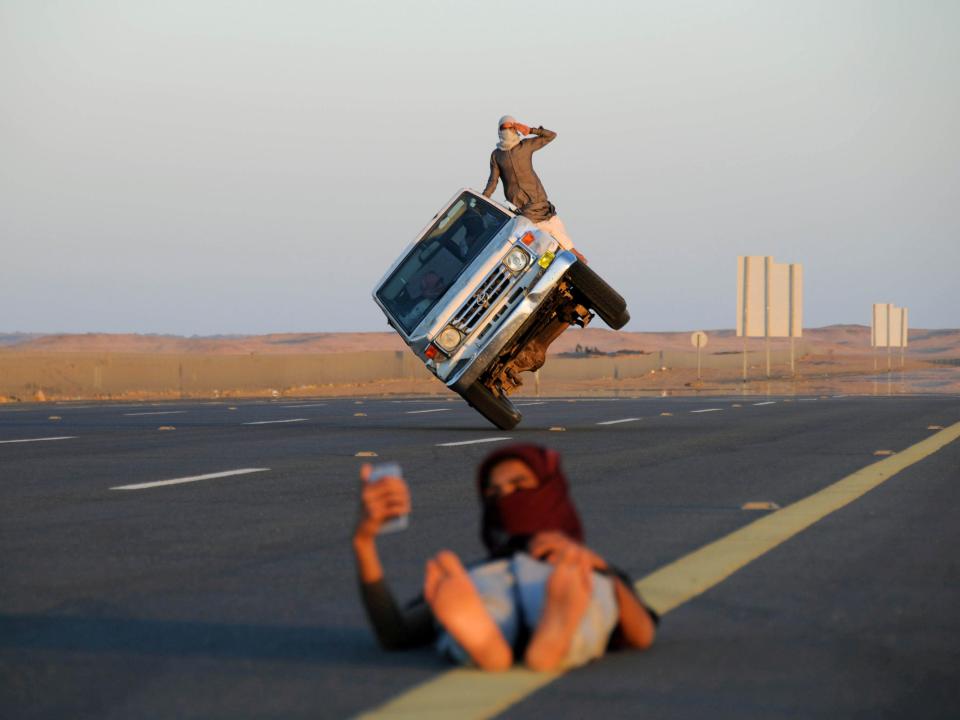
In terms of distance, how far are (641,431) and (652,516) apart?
981 centimetres

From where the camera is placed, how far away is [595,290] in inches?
727

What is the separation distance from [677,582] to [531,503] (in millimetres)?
1790

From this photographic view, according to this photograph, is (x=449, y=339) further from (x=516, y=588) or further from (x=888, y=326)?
(x=888, y=326)

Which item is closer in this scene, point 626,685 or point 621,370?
point 626,685

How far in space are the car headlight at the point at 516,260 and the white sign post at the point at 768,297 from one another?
1129 inches

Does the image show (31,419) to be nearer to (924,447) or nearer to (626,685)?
(924,447)

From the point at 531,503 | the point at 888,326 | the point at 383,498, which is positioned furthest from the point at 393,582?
the point at 888,326

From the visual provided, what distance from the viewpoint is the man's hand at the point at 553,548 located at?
15.6ft

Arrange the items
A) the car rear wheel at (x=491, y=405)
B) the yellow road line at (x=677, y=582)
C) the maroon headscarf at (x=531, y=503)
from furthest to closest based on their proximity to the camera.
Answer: the car rear wheel at (x=491, y=405), the maroon headscarf at (x=531, y=503), the yellow road line at (x=677, y=582)

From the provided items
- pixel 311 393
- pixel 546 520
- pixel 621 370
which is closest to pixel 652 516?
Result: pixel 546 520

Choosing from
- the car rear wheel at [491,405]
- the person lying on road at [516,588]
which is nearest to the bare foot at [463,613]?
the person lying on road at [516,588]

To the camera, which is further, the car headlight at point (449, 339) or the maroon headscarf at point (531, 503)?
the car headlight at point (449, 339)

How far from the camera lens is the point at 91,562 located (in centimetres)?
731

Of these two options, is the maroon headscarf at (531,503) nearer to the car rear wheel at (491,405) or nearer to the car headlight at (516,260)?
the car headlight at (516,260)
